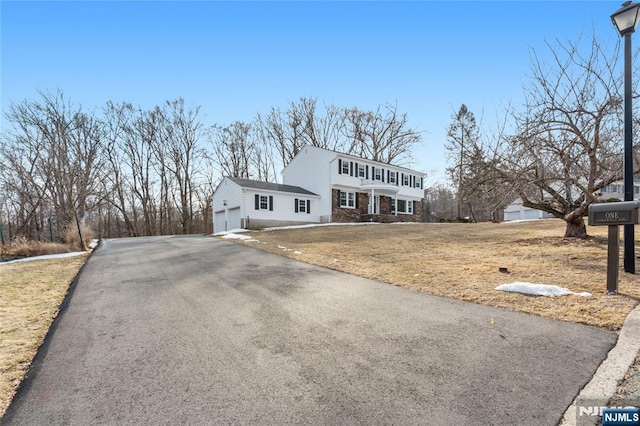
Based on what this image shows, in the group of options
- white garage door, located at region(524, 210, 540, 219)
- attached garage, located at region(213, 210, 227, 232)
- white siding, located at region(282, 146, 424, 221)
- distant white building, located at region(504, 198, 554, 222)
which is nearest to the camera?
attached garage, located at region(213, 210, 227, 232)

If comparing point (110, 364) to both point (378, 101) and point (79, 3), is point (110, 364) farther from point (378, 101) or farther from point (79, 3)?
point (378, 101)

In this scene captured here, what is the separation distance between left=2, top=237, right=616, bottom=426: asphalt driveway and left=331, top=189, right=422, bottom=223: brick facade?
2011cm

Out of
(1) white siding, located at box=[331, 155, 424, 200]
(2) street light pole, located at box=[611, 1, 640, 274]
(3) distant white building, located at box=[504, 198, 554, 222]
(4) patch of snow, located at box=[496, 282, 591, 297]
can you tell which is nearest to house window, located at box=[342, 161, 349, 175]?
(1) white siding, located at box=[331, 155, 424, 200]

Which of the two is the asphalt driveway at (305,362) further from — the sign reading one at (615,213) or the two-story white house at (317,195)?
the two-story white house at (317,195)

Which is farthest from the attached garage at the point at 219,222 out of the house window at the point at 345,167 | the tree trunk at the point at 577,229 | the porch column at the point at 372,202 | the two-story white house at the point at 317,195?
the tree trunk at the point at 577,229

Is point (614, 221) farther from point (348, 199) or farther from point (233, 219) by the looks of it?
point (348, 199)

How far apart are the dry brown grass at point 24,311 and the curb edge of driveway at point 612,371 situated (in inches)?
164

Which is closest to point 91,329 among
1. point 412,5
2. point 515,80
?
point 412,5

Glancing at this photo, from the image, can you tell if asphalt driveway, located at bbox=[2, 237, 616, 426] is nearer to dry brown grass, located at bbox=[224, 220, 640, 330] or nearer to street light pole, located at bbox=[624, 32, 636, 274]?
dry brown grass, located at bbox=[224, 220, 640, 330]

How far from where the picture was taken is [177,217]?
3594cm

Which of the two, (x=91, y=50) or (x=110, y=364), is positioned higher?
(x=91, y=50)

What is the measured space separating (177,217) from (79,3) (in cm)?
2988

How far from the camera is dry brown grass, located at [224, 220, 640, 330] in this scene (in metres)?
4.39

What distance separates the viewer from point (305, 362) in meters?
2.94
